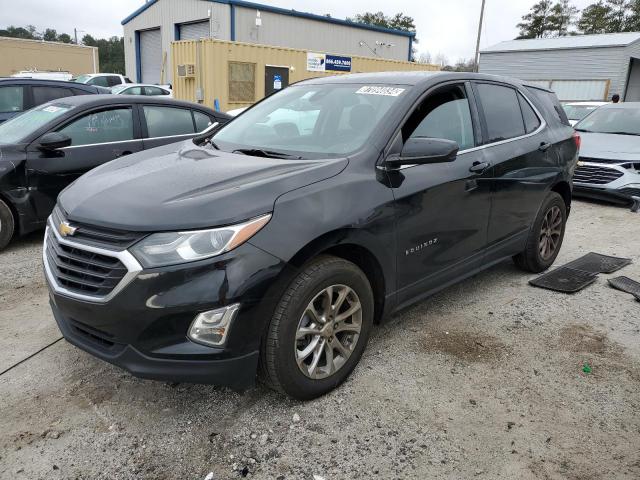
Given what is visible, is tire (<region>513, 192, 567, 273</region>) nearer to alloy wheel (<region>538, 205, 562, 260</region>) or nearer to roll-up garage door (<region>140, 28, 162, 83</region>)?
alloy wheel (<region>538, 205, 562, 260</region>)

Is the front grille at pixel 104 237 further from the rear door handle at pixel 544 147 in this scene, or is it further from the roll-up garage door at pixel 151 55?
the roll-up garage door at pixel 151 55

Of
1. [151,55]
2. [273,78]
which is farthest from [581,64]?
[151,55]

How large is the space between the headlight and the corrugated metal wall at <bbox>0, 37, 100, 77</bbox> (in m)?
40.0

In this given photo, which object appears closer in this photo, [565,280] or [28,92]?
[565,280]

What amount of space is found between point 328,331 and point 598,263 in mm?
3730

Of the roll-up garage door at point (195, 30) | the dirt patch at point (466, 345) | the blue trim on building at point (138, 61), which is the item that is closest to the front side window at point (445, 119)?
the dirt patch at point (466, 345)

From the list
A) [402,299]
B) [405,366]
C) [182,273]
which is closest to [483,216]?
[402,299]

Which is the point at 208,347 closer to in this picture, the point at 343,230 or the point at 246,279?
the point at 246,279

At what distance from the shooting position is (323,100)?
12.0 feet

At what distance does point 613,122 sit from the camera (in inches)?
360

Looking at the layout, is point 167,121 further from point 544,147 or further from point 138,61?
point 138,61

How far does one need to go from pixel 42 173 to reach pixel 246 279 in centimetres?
396

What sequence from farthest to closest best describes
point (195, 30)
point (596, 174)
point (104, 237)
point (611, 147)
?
point (195, 30)
point (611, 147)
point (596, 174)
point (104, 237)

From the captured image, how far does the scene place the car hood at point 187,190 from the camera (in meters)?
2.39
